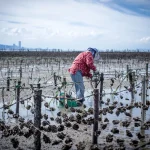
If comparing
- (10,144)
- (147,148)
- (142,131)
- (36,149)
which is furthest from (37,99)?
(142,131)

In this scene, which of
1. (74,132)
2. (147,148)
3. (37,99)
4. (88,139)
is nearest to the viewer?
(37,99)

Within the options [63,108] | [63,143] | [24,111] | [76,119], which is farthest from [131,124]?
[24,111]

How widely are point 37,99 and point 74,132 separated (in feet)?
6.81

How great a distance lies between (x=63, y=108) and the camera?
396 inches

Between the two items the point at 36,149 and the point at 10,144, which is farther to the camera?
the point at 10,144

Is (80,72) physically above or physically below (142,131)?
above

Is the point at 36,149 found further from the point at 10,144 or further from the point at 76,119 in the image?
the point at 76,119

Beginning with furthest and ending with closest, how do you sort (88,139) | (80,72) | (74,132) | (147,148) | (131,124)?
(80,72) → (131,124) → (74,132) → (88,139) → (147,148)

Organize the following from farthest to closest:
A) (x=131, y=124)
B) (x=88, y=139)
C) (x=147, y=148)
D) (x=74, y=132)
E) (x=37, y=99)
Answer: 1. (x=131, y=124)
2. (x=74, y=132)
3. (x=88, y=139)
4. (x=147, y=148)
5. (x=37, y=99)

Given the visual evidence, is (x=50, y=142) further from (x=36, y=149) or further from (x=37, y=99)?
(x=37, y=99)

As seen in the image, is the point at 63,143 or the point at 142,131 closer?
the point at 63,143

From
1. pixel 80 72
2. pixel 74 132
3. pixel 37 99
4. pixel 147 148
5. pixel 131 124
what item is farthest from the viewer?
pixel 80 72

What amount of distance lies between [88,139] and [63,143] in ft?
2.18

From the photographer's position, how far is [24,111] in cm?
961
